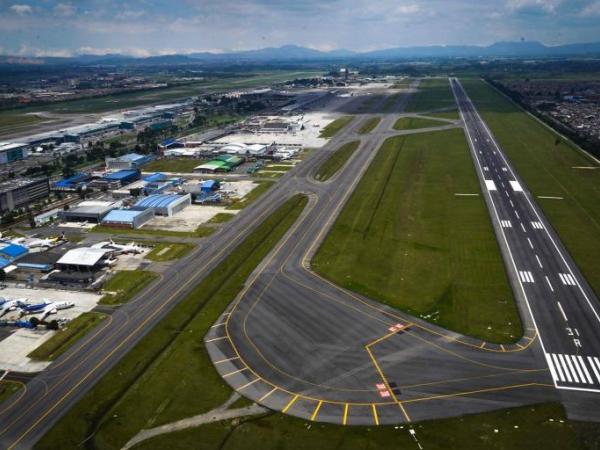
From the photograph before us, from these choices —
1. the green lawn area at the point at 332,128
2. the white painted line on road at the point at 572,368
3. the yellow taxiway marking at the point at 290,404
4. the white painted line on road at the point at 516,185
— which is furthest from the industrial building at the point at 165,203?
the green lawn area at the point at 332,128

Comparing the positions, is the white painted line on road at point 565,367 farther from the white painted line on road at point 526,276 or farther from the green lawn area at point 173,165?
the green lawn area at point 173,165

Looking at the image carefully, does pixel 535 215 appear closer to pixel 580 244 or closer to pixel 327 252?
pixel 580 244

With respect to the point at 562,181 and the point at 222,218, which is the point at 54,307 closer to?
the point at 222,218

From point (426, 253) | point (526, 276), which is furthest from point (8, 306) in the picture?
point (526, 276)

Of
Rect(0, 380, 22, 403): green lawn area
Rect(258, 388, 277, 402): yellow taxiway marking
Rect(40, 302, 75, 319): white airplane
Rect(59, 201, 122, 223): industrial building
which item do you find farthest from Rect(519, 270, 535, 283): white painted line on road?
Rect(59, 201, 122, 223): industrial building

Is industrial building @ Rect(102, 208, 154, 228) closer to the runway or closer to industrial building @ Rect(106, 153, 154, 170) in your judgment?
the runway

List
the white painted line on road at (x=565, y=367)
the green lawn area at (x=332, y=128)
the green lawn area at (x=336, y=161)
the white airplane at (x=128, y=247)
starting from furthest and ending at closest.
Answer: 1. the green lawn area at (x=332, y=128)
2. the green lawn area at (x=336, y=161)
3. the white airplane at (x=128, y=247)
4. the white painted line on road at (x=565, y=367)
